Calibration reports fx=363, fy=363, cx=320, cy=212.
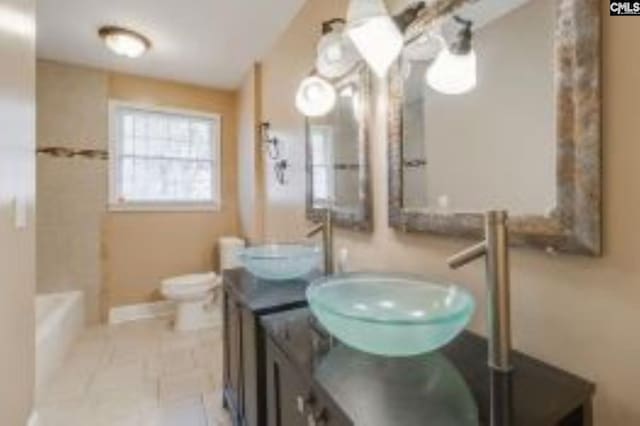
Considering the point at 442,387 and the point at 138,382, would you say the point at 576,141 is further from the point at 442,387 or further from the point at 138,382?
the point at 138,382

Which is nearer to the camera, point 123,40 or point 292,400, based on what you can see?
point 292,400

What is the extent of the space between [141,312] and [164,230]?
0.84 m

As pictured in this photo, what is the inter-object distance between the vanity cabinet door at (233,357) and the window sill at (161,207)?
82.5 inches

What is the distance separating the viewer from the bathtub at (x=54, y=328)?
7.53 feet

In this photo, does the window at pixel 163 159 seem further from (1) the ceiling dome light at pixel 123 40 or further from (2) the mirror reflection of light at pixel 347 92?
(2) the mirror reflection of light at pixel 347 92

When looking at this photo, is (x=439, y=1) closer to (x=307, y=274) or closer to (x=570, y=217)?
(x=570, y=217)

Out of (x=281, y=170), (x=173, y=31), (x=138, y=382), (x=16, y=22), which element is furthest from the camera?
(x=281, y=170)

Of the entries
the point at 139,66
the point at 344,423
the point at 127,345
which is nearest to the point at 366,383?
the point at 344,423

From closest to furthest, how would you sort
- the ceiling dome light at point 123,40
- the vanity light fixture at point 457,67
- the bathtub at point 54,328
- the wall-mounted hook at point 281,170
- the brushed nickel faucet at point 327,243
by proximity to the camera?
the vanity light fixture at point 457,67
the brushed nickel faucet at point 327,243
the bathtub at point 54,328
the ceiling dome light at point 123,40
the wall-mounted hook at point 281,170

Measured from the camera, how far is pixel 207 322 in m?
3.36

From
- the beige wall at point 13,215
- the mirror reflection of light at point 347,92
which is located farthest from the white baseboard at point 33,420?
the mirror reflection of light at point 347,92

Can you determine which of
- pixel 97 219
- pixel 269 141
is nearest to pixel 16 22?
pixel 269 141

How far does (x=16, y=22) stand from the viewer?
1478 mm

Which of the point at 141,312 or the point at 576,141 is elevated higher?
the point at 576,141
